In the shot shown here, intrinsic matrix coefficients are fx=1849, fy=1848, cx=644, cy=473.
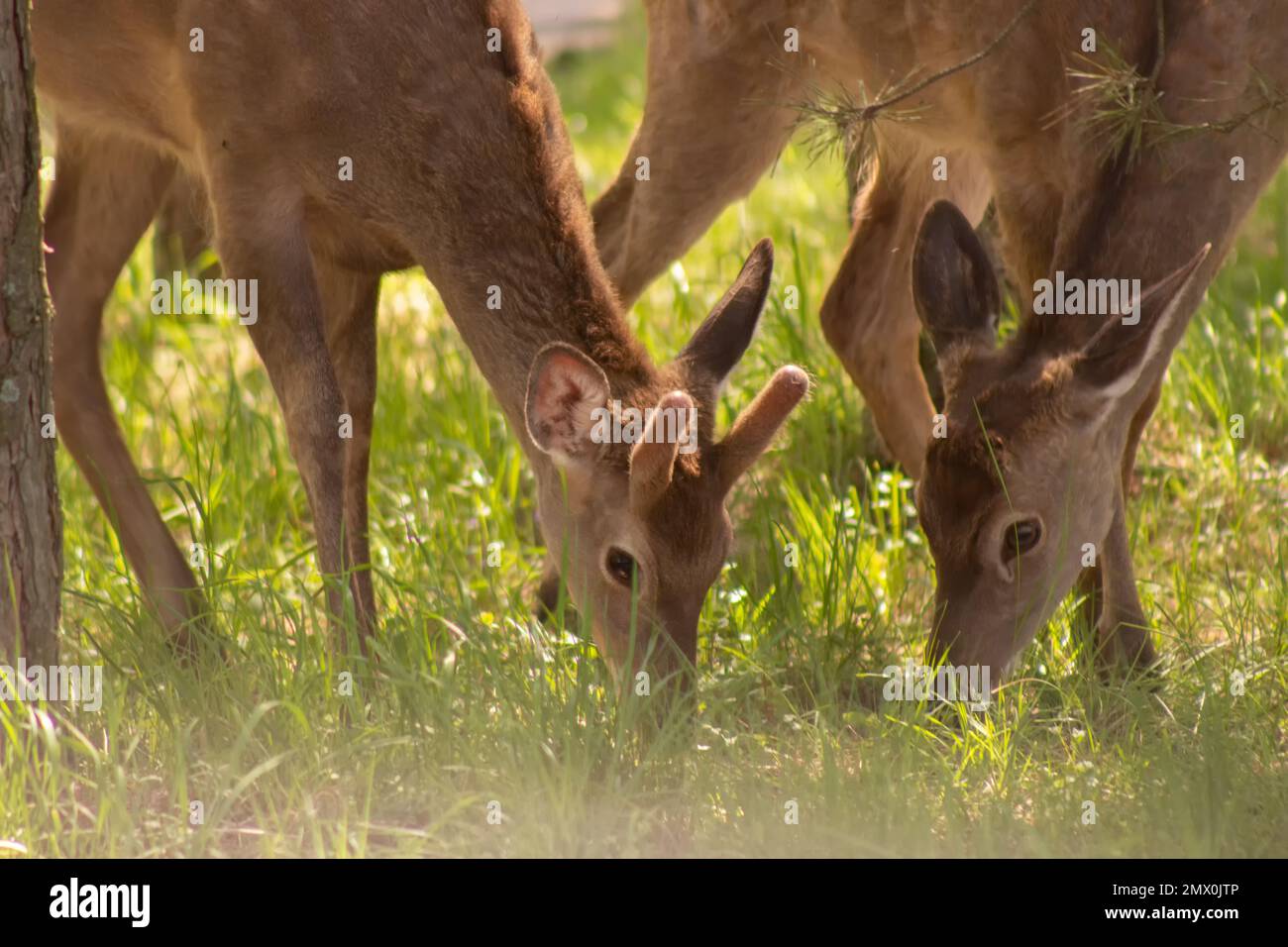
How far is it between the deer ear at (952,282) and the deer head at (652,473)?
0.54 meters

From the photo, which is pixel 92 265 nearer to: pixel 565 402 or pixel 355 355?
pixel 355 355

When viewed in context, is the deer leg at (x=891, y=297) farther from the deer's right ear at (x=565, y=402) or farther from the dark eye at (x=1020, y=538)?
the deer's right ear at (x=565, y=402)

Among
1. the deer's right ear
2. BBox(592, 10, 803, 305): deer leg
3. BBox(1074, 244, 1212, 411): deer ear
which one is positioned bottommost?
the deer's right ear

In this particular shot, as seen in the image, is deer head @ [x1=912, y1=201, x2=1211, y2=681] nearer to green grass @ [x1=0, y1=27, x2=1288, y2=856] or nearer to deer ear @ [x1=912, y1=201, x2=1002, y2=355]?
deer ear @ [x1=912, y1=201, x2=1002, y2=355]

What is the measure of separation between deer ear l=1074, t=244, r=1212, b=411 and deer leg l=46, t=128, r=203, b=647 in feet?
9.57

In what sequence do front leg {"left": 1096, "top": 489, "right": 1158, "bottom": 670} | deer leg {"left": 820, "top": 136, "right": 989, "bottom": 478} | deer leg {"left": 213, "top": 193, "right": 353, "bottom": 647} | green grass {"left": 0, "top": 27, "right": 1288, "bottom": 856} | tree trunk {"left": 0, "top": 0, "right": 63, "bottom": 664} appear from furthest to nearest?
deer leg {"left": 820, "top": 136, "right": 989, "bottom": 478}, front leg {"left": 1096, "top": 489, "right": 1158, "bottom": 670}, deer leg {"left": 213, "top": 193, "right": 353, "bottom": 647}, tree trunk {"left": 0, "top": 0, "right": 63, "bottom": 664}, green grass {"left": 0, "top": 27, "right": 1288, "bottom": 856}

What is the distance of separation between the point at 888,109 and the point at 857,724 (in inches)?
73.2

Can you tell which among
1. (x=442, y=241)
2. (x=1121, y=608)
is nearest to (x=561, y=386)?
(x=442, y=241)

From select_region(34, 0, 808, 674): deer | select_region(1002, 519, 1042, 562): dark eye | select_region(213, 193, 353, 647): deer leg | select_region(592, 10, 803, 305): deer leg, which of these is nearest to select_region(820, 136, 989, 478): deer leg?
select_region(592, 10, 803, 305): deer leg

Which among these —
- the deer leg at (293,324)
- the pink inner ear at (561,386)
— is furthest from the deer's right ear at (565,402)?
the deer leg at (293,324)

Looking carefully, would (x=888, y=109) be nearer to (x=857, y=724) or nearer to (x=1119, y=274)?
(x=1119, y=274)

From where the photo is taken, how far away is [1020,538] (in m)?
4.88

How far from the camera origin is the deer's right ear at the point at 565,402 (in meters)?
4.52

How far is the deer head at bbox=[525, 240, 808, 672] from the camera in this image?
4.45 m
